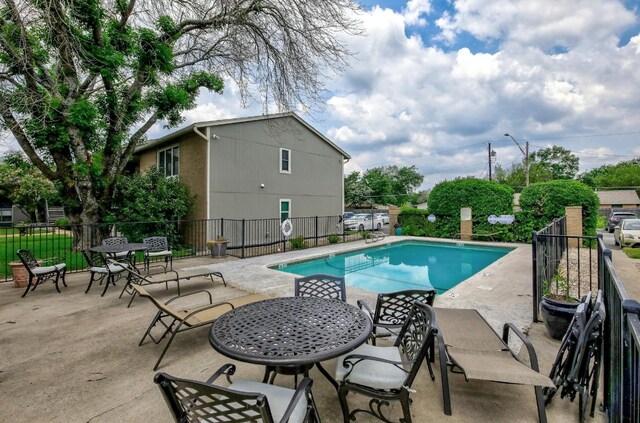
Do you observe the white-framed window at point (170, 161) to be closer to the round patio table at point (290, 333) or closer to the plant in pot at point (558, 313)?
the round patio table at point (290, 333)

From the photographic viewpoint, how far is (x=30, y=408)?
2273 mm

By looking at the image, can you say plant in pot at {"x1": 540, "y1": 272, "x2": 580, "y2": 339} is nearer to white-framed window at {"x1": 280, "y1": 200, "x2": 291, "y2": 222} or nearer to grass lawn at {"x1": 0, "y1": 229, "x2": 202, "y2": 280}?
grass lawn at {"x1": 0, "y1": 229, "x2": 202, "y2": 280}

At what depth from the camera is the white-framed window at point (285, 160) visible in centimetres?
1446

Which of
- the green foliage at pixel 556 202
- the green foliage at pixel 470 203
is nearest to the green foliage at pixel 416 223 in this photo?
the green foliage at pixel 470 203

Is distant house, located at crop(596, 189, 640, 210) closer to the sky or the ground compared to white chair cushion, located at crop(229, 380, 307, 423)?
closer to the sky

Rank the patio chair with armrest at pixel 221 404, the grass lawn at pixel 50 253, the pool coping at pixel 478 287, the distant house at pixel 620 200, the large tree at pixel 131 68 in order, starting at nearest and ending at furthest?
1. the patio chair with armrest at pixel 221 404
2. the pool coping at pixel 478 287
3. the large tree at pixel 131 68
4. the grass lawn at pixel 50 253
5. the distant house at pixel 620 200

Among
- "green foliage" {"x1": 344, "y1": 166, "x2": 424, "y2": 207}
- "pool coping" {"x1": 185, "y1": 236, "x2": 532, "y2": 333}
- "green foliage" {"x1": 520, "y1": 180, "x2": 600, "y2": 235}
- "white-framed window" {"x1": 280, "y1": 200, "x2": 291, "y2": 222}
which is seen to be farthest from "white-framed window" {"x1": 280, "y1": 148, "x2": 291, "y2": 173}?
"green foliage" {"x1": 344, "y1": 166, "x2": 424, "y2": 207}

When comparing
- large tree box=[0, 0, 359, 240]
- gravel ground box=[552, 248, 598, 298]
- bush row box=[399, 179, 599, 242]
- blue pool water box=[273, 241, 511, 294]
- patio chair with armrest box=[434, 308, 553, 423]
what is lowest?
blue pool water box=[273, 241, 511, 294]

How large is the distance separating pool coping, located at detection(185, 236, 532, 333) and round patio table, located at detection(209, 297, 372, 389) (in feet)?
7.78

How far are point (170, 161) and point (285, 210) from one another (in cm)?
597

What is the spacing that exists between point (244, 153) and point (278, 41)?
6266mm

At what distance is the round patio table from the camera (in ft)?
5.86

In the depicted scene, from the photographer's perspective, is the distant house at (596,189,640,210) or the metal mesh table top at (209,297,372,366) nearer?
the metal mesh table top at (209,297,372,366)

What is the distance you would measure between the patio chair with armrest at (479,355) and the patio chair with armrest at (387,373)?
16cm
